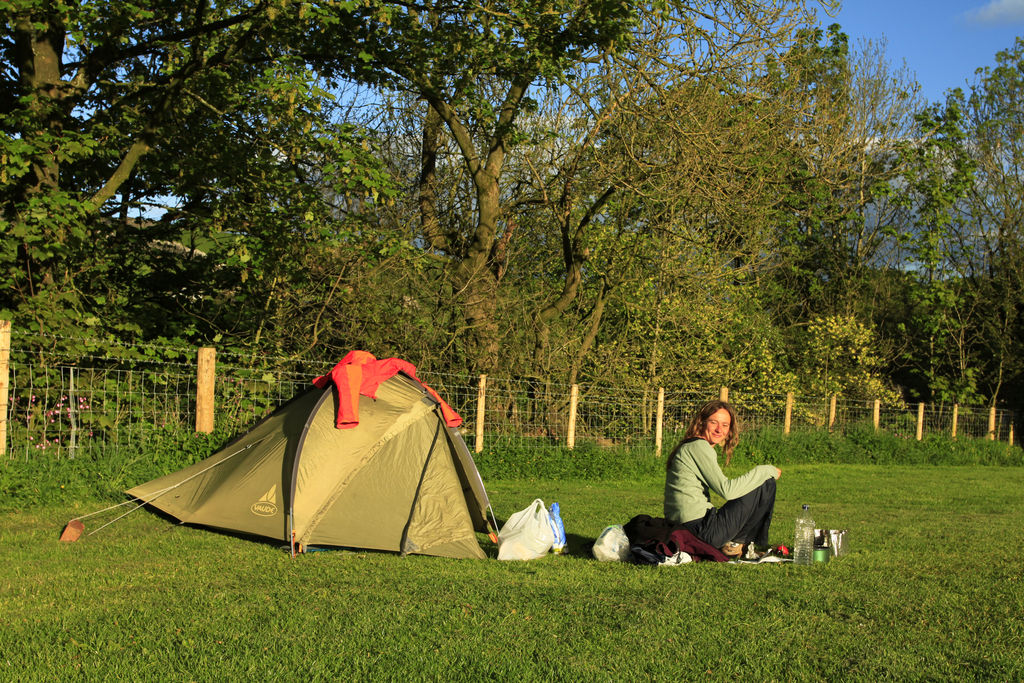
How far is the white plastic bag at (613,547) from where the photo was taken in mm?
6973

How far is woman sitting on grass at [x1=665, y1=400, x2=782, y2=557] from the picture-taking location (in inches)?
273

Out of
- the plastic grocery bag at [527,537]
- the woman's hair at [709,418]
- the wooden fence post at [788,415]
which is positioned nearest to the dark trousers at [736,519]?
the woman's hair at [709,418]

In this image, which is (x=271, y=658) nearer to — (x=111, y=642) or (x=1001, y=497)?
(x=111, y=642)

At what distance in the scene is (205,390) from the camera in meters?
10.7

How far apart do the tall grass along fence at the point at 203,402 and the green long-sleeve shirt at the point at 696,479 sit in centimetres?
601

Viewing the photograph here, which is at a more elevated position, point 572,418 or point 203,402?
point 203,402

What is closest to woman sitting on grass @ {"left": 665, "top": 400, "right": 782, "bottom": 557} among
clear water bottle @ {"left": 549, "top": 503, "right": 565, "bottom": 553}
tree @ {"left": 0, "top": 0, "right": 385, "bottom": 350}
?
clear water bottle @ {"left": 549, "top": 503, "right": 565, "bottom": 553}

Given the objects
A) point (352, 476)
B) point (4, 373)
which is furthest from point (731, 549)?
point (4, 373)

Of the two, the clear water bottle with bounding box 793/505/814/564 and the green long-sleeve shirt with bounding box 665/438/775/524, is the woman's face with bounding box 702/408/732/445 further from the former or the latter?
the clear water bottle with bounding box 793/505/814/564

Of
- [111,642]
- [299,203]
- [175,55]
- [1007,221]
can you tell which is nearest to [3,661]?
[111,642]

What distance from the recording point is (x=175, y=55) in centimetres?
1287

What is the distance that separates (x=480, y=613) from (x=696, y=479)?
2.52 meters

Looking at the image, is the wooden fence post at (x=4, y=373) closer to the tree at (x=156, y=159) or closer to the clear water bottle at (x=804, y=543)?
the tree at (x=156, y=159)

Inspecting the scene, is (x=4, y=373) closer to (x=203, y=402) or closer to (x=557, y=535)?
(x=203, y=402)
